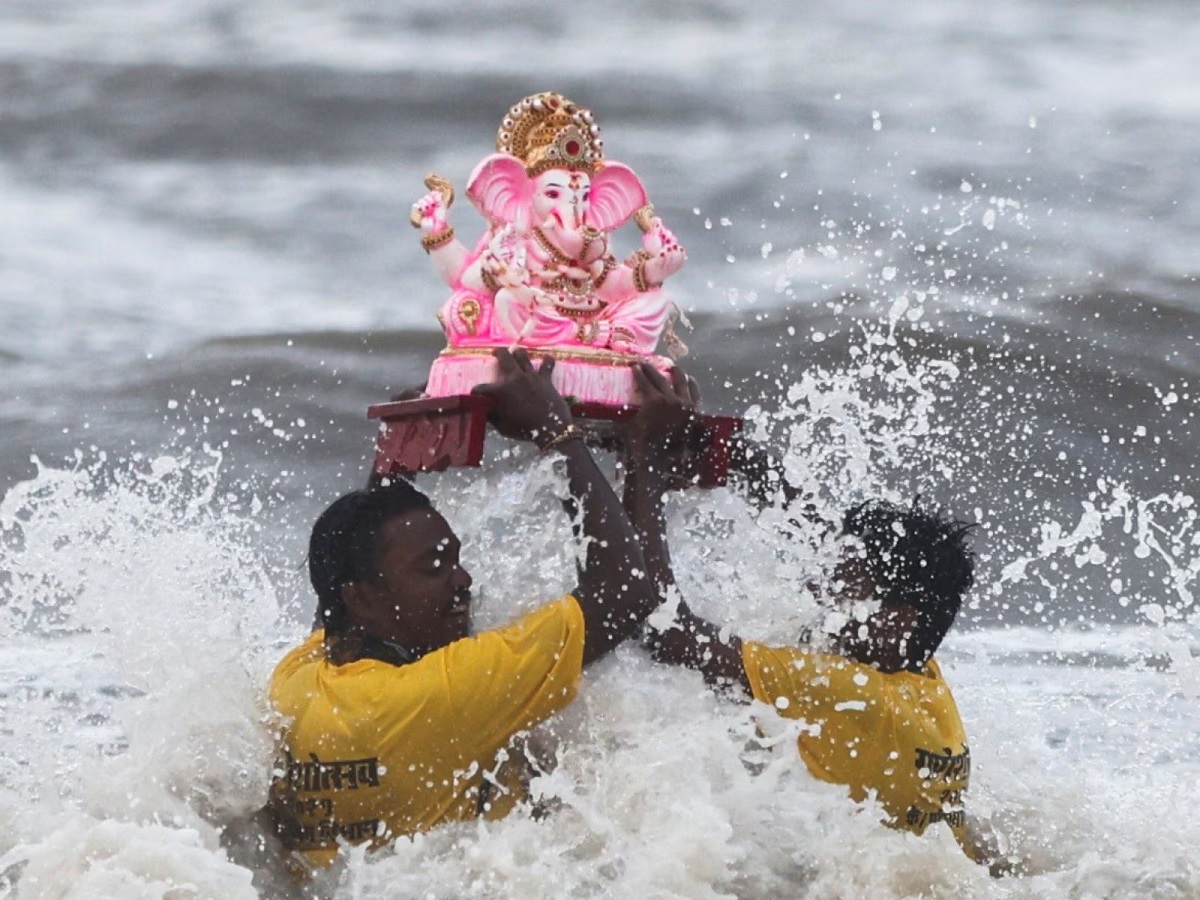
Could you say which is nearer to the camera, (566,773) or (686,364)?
(566,773)

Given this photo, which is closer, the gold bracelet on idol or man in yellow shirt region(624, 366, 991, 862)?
man in yellow shirt region(624, 366, 991, 862)

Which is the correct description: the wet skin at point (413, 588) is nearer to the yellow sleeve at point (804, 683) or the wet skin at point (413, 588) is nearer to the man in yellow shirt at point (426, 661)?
the man in yellow shirt at point (426, 661)

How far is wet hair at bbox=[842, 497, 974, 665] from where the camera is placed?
3805mm

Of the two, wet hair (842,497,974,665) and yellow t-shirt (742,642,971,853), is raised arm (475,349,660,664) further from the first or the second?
wet hair (842,497,974,665)

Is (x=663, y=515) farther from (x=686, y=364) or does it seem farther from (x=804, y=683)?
(x=686, y=364)

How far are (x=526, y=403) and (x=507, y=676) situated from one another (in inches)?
20.2

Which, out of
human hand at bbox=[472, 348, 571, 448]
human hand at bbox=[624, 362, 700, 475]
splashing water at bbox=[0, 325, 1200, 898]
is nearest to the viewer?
splashing water at bbox=[0, 325, 1200, 898]

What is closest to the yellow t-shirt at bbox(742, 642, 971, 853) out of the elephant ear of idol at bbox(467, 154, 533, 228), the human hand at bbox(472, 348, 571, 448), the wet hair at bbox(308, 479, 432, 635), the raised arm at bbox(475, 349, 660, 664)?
the raised arm at bbox(475, 349, 660, 664)

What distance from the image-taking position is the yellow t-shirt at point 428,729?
134 inches

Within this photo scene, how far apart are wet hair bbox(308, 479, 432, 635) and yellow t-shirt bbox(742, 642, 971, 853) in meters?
0.72

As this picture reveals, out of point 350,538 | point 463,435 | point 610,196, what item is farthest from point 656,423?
point 350,538

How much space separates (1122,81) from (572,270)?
9579 millimetres

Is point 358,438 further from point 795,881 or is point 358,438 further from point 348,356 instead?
point 795,881

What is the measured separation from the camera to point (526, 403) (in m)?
3.54
